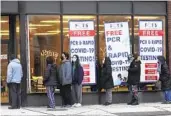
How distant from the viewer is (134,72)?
55.6ft

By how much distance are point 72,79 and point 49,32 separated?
2.14 meters

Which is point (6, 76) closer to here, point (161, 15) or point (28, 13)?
point (28, 13)

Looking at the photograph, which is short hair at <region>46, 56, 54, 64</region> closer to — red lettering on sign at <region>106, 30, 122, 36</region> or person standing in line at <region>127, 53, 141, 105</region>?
red lettering on sign at <region>106, 30, 122, 36</region>

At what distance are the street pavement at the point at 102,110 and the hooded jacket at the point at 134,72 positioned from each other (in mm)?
925

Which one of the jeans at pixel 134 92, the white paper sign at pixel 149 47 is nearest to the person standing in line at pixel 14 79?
the jeans at pixel 134 92

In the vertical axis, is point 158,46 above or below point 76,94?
above

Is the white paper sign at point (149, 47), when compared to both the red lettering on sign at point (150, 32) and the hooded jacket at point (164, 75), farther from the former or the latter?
the hooded jacket at point (164, 75)

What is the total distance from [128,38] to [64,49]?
2554mm

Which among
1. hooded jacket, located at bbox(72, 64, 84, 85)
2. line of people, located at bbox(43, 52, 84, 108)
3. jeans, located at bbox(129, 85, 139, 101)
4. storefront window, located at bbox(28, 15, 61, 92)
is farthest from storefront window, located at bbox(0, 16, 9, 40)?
jeans, located at bbox(129, 85, 139, 101)

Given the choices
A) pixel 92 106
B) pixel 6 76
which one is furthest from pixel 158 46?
pixel 6 76

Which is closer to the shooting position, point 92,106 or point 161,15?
point 92,106

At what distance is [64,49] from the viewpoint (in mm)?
17312

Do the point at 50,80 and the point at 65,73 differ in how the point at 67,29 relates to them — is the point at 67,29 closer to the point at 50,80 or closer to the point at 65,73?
the point at 65,73

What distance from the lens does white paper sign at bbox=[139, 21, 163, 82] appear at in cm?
1794
